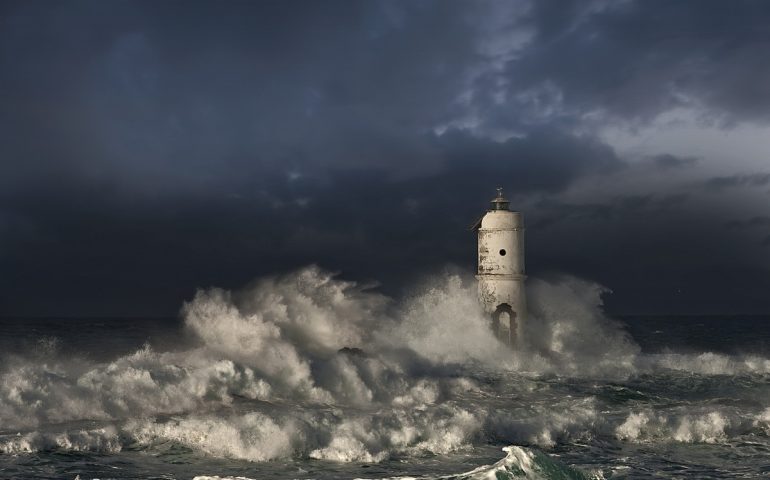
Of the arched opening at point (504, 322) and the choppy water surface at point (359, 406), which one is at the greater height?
the arched opening at point (504, 322)

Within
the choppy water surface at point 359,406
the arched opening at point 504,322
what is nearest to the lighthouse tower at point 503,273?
the arched opening at point 504,322

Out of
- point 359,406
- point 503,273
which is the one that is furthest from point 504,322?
point 359,406

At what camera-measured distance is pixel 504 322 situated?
31.1 m

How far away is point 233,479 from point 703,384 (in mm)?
20000

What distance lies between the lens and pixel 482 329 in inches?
1220

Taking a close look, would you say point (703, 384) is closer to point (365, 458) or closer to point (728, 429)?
point (728, 429)

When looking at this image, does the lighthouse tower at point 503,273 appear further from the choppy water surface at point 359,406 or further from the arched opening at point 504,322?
the choppy water surface at point 359,406

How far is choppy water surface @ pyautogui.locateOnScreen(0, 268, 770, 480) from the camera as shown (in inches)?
556

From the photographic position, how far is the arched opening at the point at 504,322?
31.0 metres

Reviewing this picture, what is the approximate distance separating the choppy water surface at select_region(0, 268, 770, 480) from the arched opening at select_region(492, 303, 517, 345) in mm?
541

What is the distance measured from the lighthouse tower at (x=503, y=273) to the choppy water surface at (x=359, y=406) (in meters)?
0.77

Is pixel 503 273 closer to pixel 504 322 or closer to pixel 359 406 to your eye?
pixel 504 322

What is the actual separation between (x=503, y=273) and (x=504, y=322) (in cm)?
216

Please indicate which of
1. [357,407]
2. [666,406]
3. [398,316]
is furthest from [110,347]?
[666,406]
